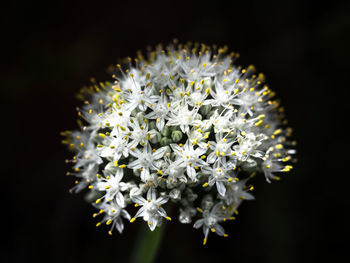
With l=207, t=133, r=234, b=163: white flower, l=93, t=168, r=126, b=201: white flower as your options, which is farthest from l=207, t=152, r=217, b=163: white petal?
l=93, t=168, r=126, b=201: white flower

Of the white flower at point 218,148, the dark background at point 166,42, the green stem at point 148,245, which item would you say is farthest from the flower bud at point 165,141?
the dark background at point 166,42

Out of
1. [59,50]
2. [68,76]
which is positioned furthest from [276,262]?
[59,50]

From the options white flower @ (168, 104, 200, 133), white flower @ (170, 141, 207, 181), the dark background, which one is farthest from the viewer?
the dark background

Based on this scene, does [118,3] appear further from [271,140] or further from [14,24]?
[271,140]

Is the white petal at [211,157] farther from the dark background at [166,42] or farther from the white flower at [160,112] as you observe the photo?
the dark background at [166,42]

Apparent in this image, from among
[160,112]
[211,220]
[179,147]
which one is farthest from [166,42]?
[211,220]

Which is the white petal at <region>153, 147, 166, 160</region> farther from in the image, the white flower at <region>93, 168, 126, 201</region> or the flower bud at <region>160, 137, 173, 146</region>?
the white flower at <region>93, 168, 126, 201</region>
